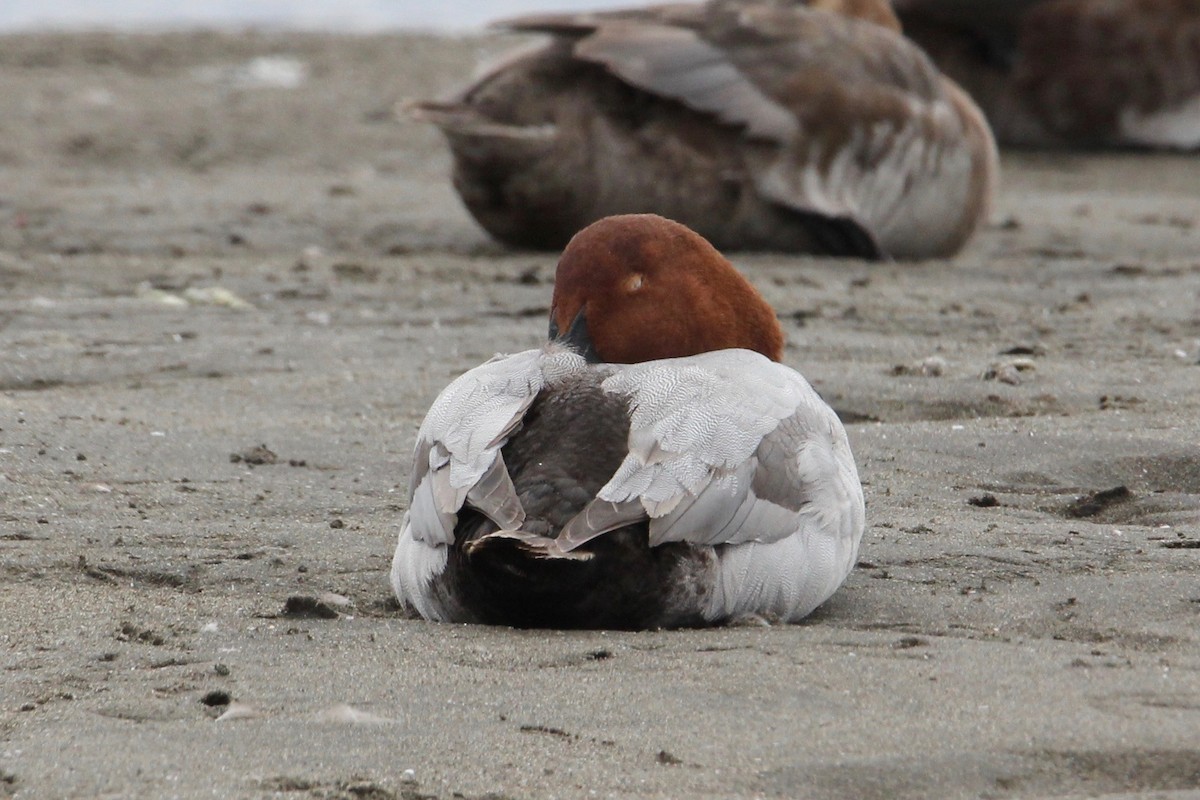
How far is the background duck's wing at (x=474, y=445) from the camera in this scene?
361cm

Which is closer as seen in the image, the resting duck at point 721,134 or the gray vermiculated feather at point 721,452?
the gray vermiculated feather at point 721,452

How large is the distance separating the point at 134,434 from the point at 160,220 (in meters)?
4.16

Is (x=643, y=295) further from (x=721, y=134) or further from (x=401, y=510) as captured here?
(x=721, y=134)

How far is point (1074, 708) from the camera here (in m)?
3.01

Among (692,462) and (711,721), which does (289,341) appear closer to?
(692,462)

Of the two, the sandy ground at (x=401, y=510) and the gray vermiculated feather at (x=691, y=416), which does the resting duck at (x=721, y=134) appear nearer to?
the sandy ground at (x=401, y=510)

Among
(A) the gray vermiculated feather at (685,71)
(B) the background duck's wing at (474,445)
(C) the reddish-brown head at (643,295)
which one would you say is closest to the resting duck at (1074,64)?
(A) the gray vermiculated feather at (685,71)

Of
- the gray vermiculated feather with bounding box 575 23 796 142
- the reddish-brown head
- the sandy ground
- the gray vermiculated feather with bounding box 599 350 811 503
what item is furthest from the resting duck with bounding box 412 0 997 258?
the gray vermiculated feather with bounding box 599 350 811 503

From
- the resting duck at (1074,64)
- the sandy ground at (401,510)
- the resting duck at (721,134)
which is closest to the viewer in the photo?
the sandy ground at (401,510)

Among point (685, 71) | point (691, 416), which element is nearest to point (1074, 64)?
point (685, 71)

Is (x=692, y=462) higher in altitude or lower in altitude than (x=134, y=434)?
higher

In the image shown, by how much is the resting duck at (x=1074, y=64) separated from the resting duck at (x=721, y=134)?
410cm

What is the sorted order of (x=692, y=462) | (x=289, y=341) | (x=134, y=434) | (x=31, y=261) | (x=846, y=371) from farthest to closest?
(x=31, y=261) → (x=289, y=341) → (x=846, y=371) → (x=134, y=434) → (x=692, y=462)

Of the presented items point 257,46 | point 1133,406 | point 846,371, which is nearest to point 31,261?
point 846,371
